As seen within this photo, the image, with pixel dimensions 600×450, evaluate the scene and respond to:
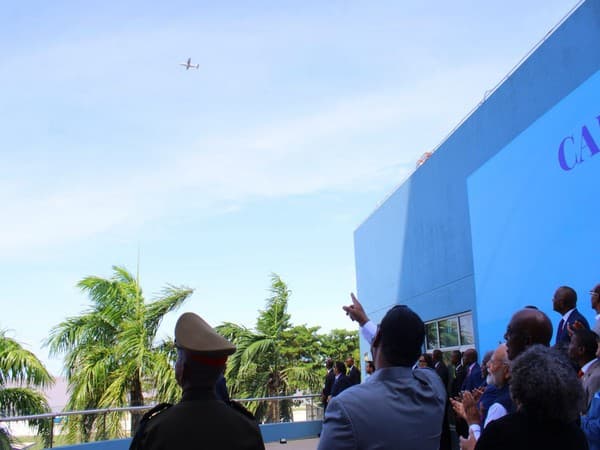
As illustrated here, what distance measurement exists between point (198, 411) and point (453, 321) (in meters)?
11.7

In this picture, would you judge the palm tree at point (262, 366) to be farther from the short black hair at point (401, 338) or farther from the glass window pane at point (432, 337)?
the short black hair at point (401, 338)

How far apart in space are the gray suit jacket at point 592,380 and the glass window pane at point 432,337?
1078 centimetres

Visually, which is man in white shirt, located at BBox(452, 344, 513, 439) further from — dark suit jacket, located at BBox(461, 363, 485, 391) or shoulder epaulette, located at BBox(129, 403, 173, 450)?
dark suit jacket, located at BBox(461, 363, 485, 391)

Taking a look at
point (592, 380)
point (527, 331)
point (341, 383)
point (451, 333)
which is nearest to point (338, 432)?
point (527, 331)

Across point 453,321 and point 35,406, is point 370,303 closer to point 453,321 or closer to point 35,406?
point 453,321

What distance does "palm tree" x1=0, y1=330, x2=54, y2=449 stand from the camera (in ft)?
34.4

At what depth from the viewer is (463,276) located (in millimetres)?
12438

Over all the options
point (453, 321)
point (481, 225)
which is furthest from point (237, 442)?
point (453, 321)

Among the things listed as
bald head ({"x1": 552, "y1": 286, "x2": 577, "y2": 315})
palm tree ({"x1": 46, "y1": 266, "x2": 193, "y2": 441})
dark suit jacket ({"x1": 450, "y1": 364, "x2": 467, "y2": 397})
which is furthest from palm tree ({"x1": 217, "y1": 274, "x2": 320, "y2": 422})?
bald head ({"x1": 552, "y1": 286, "x2": 577, "y2": 315})

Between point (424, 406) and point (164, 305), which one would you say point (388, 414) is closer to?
point (424, 406)

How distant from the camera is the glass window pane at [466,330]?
12.1 m

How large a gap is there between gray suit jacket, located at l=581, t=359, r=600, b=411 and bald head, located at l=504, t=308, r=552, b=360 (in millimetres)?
737

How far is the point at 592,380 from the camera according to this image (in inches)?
142

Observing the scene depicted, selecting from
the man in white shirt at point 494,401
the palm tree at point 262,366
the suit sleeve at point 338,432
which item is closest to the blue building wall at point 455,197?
the palm tree at point 262,366
